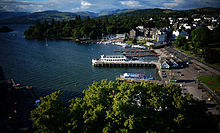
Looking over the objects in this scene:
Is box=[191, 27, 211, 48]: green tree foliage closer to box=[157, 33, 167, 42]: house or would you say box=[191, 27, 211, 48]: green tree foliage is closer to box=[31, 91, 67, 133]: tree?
box=[157, 33, 167, 42]: house

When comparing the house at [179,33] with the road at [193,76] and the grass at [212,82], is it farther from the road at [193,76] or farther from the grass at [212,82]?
the grass at [212,82]

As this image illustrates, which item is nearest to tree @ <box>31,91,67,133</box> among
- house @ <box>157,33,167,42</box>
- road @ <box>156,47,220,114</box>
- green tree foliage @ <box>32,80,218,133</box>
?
green tree foliage @ <box>32,80,218,133</box>

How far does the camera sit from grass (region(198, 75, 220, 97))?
31.3m

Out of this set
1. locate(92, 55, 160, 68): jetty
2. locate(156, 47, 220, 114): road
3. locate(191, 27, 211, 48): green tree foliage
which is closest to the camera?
locate(156, 47, 220, 114): road

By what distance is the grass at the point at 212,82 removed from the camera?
31337 millimetres

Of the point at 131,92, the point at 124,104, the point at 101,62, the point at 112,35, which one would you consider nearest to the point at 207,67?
the point at 101,62

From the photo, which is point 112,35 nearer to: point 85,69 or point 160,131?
point 85,69

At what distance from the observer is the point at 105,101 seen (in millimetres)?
18797

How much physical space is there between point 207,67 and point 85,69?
37.3 m

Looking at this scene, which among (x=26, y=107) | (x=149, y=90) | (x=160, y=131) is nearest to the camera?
(x=160, y=131)

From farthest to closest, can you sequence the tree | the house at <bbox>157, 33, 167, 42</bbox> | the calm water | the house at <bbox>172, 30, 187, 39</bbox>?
the house at <bbox>172, 30, 187, 39</bbox>
the house at <bbox>157, 33, 167, 42</bbox>
the calm water
the tree

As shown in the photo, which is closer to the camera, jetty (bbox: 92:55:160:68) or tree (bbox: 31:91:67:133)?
tree (bbox: 31:91:67:133)

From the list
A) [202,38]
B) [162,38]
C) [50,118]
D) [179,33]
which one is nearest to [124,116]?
[50,118]

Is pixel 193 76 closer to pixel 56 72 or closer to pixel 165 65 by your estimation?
pixel 165 65
